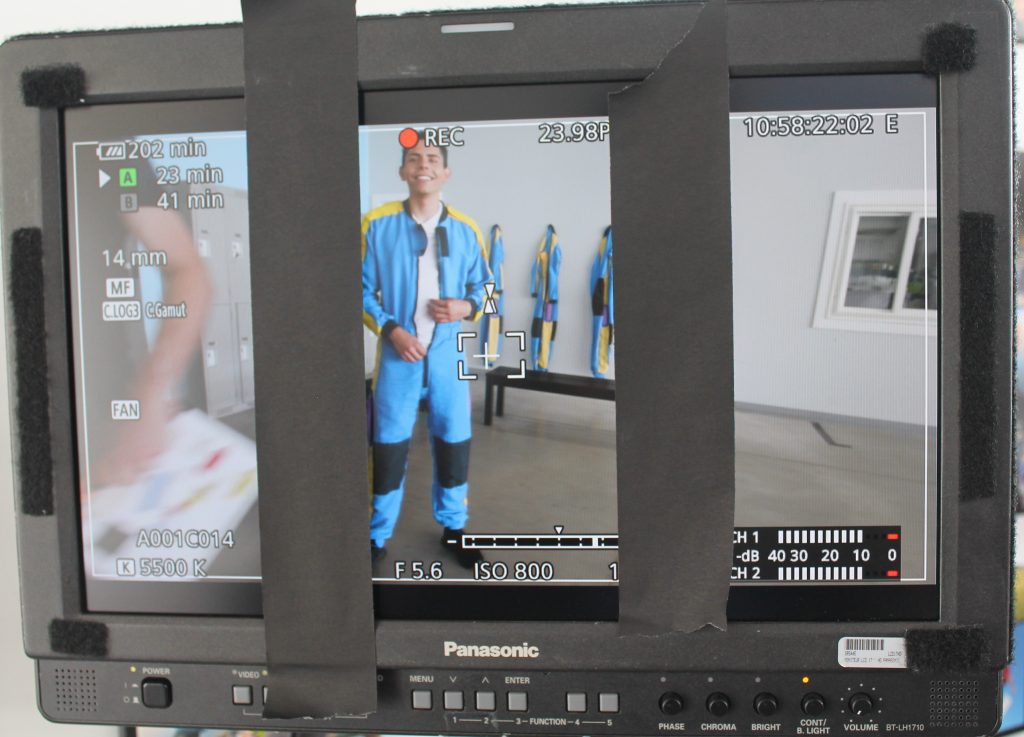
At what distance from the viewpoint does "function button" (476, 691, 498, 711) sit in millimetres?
607

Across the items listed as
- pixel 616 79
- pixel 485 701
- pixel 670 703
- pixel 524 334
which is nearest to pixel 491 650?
pixel 485 701

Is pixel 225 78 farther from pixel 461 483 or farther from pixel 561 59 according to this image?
pixel 461 483

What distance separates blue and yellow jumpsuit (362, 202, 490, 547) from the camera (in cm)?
58

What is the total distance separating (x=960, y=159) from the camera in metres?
0.56

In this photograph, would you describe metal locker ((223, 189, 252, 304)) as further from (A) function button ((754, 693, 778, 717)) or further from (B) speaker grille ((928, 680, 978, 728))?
(B) speaker grille ((928, 680, 978, 728))

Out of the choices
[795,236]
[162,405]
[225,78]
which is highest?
[225,78]

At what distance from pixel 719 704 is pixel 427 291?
406 mm

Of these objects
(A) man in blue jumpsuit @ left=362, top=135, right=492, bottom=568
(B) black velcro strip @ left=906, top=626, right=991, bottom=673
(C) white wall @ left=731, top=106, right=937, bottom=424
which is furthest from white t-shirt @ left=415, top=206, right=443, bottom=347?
(B) black velcro strip @ left=906, top=626, right=991, bottom=673

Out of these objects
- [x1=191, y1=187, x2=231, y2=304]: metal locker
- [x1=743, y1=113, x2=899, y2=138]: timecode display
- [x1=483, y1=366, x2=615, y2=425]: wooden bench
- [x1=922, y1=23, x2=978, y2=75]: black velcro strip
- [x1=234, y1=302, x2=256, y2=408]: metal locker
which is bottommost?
[x1=483, y1=366, x2=615, y2=425]: wooden bench

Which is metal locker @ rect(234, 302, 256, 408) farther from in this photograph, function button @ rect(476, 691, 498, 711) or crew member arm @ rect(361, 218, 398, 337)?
function button @ rect(476, 691, 498, 711)

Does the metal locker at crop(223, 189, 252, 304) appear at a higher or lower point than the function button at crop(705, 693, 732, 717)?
higher

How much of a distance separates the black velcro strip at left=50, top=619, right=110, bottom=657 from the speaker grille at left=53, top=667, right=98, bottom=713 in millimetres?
22

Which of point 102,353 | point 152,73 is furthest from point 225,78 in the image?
point 102,353

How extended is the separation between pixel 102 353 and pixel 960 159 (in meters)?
0.70
